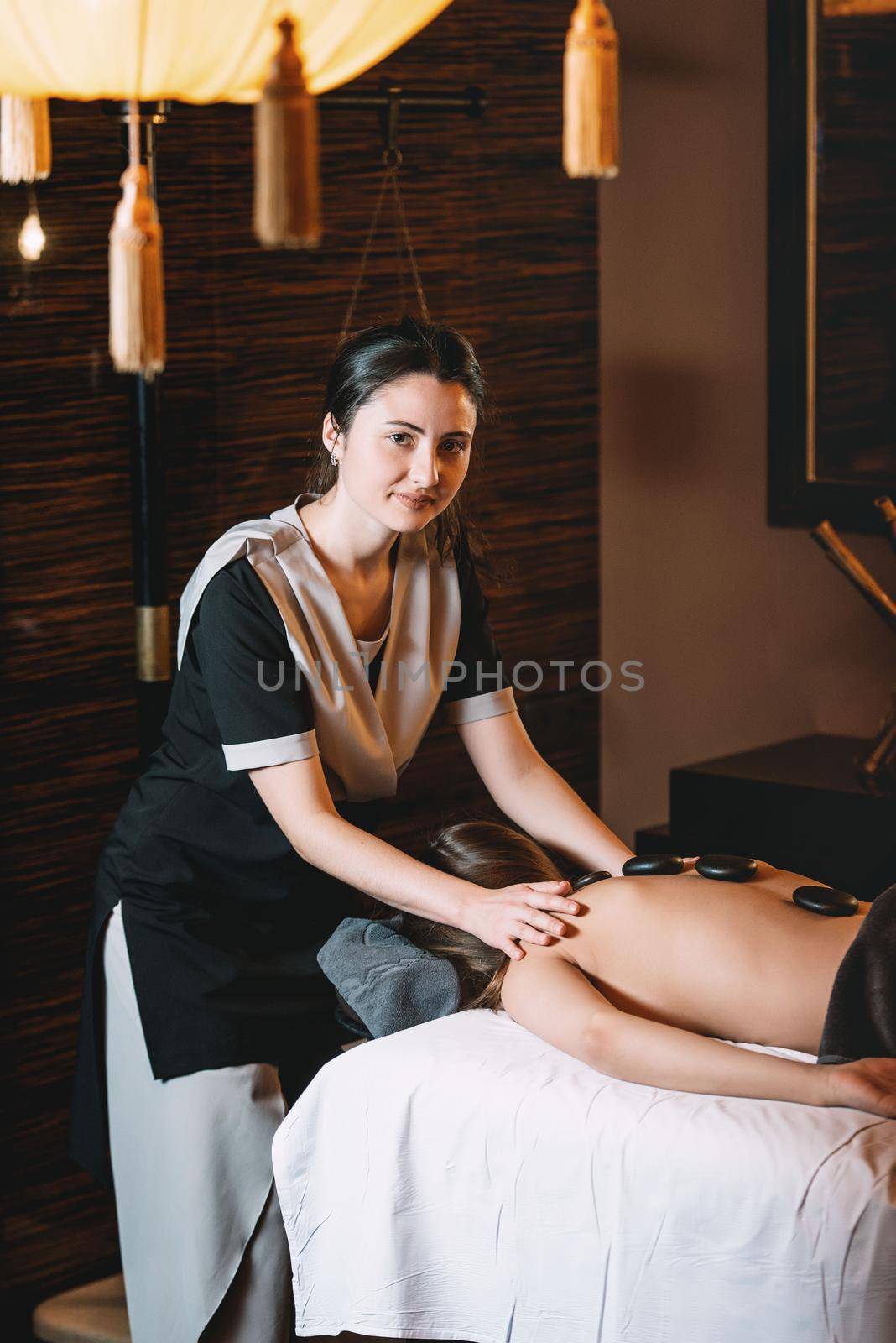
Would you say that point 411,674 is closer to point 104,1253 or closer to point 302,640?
point 302,640

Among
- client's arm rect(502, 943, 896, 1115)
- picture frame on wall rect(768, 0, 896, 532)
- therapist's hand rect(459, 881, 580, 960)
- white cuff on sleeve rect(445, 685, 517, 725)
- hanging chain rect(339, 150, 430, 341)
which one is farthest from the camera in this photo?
picture frame on wall rect(768, 0, 896, 532)

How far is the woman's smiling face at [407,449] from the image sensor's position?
1.93m

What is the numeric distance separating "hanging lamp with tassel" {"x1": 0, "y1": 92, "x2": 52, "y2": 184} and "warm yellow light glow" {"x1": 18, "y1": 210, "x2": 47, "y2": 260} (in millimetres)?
650

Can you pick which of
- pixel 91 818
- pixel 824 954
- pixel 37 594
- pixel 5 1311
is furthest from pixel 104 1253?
pixel 824 954

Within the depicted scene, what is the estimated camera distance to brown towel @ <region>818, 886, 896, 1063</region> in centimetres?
163

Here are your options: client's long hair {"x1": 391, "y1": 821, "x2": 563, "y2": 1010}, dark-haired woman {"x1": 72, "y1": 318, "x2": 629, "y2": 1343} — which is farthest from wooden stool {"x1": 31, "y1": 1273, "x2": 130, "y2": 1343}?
client's long hair {"x1": 391, "y1": 821, "x2": 563, "y2": 1010}

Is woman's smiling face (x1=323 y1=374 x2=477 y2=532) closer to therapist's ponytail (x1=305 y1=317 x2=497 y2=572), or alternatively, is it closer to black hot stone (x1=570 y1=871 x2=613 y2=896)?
therapist's ponytail (x1=305 y1=317 x2=497 y2=572)

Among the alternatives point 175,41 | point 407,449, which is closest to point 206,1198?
point 407,449

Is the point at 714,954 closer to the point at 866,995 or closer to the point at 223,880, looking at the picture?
the point at 866,995

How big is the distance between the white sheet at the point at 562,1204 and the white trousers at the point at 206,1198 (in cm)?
20

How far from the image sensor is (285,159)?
1228 millimetres

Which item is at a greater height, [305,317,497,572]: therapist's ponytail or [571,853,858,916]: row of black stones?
[305,317,497,572]: therapist's ponytail

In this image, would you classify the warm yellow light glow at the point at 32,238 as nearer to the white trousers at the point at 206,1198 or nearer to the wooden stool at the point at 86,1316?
the white trousers at the point at 206,1198

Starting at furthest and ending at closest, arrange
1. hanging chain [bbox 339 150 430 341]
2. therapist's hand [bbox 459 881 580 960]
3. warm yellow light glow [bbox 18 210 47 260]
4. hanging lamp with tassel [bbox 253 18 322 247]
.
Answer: hanging chain [bbox 339 150 430 341]
warm yellow light glow [bbox 18 210 47 260]
therapist's hand [bbox 459 881 580 960]
hanging lamp with tassel [bbox 253 18 322 247]
